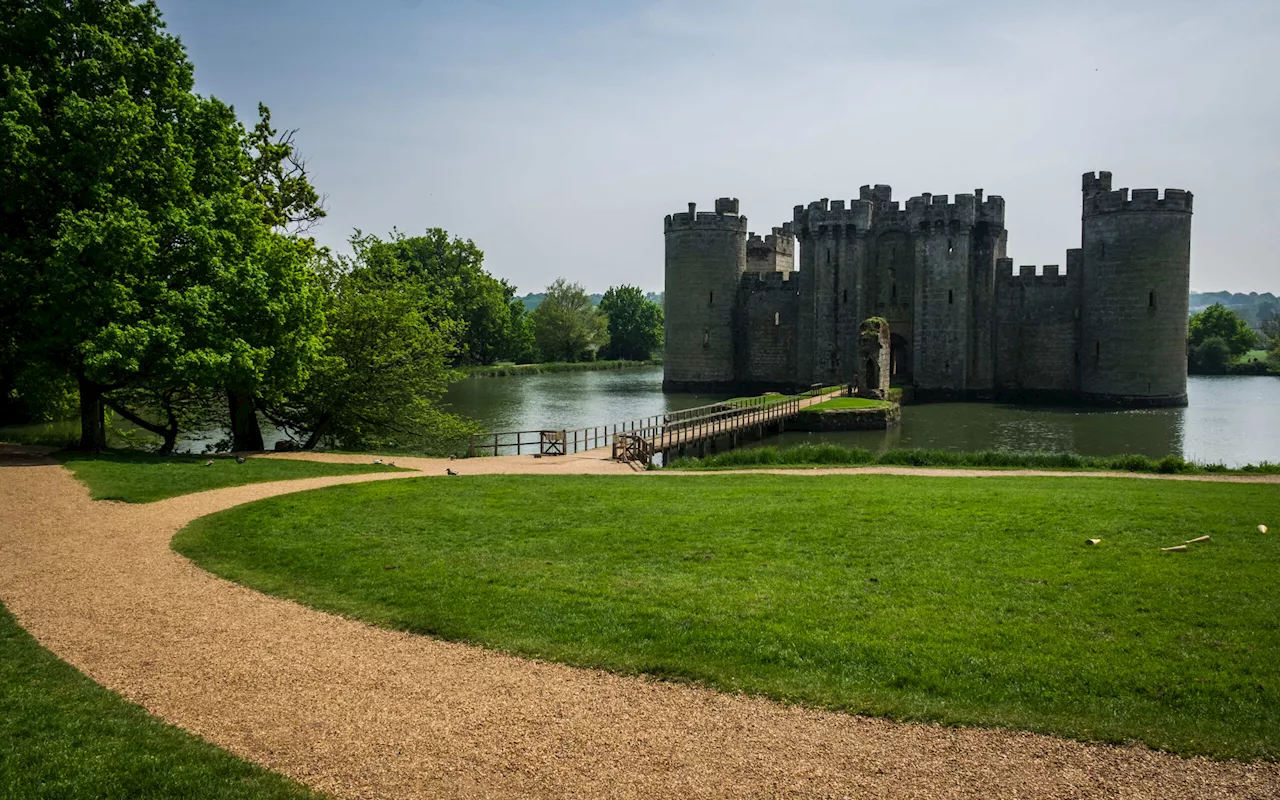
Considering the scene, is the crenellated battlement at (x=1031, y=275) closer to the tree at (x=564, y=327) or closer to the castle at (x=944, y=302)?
the castle at (x=944, y=302)

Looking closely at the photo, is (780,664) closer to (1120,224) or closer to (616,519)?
(616,519)

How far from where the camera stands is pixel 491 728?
6199 millimetres

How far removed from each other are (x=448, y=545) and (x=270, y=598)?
243 centimetres

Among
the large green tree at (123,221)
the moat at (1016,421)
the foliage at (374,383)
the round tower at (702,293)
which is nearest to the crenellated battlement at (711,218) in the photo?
the round tower at (702,293)

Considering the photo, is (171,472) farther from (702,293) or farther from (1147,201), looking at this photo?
(1147,201)

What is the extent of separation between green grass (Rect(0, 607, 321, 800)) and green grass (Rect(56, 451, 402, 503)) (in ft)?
27.6

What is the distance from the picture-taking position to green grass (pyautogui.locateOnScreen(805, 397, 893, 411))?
122 ft

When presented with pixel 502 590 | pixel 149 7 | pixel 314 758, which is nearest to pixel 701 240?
pixel 149 7

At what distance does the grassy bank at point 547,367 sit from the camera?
72.4 m

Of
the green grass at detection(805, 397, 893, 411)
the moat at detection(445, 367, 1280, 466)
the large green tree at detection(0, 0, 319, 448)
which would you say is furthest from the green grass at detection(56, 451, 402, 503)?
the green grass at detection(805, 397, 893, 411)

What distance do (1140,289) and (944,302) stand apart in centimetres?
922

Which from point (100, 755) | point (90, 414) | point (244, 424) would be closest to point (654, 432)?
point (244, 424)

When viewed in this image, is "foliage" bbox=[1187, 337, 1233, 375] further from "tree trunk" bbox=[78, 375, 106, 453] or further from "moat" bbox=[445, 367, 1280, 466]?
"tree trunk" bbox=[78, 375, 106, 453]

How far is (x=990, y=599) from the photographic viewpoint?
8.57m
